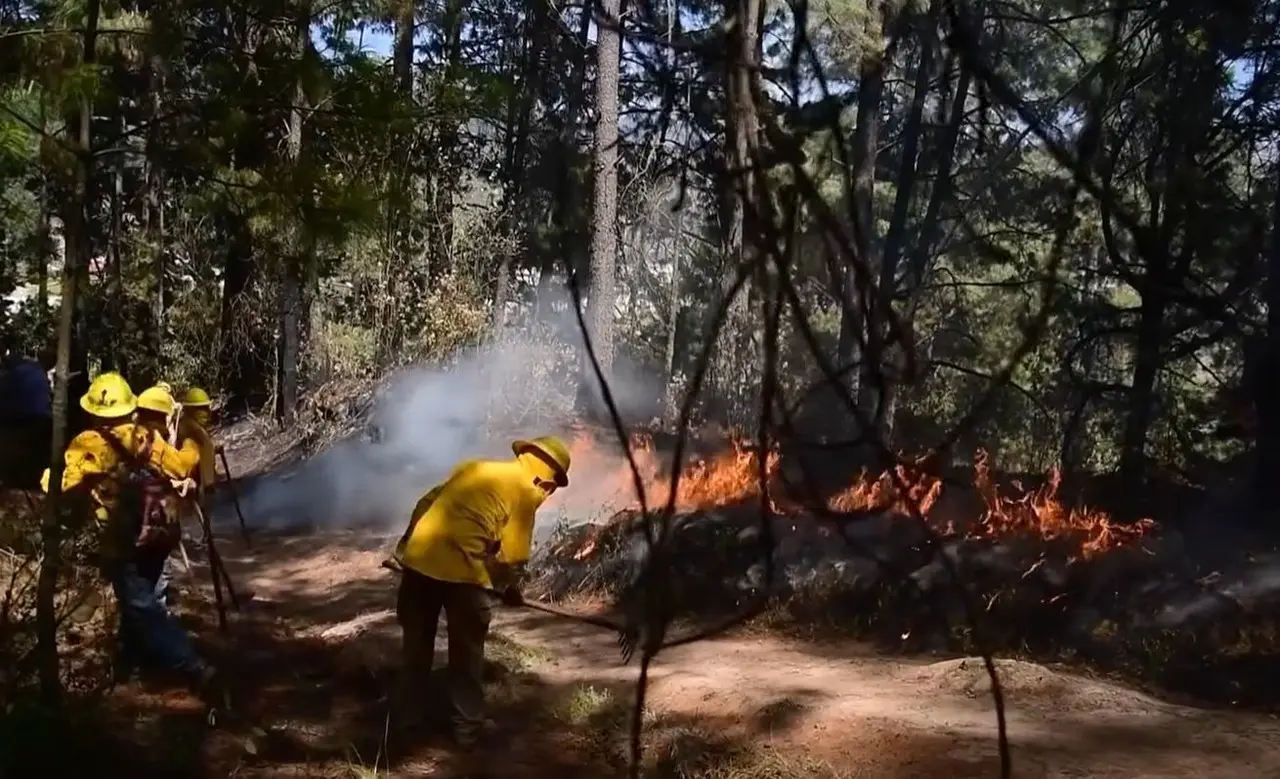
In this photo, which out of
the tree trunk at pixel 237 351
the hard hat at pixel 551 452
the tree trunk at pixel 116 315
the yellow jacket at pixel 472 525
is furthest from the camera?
the tree trunk at pixel 237 351

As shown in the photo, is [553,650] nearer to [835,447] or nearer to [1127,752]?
[1127,752]

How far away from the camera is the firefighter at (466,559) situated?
6.38m

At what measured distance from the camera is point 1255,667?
7977mm

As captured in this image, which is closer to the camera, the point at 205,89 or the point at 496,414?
the point at 205,89

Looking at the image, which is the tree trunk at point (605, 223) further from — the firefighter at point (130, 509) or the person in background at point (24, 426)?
the firefighter at point (130, 509)

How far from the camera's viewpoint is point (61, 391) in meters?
5.33

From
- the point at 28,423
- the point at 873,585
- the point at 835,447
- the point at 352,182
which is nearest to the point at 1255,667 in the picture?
the point at 873,585

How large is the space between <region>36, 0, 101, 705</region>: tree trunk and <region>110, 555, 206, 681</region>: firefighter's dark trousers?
4.59 ft

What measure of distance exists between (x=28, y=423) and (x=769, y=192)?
8343 mm

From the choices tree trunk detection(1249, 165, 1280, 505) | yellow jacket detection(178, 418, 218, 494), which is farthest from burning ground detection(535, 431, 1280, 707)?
yellow jacket detection(178, 418, 218, 494)

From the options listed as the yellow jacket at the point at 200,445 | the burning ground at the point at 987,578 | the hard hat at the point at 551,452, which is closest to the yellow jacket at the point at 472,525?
the hard hat at the point at 551,452

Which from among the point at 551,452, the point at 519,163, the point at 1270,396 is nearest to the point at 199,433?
the point at 551,452

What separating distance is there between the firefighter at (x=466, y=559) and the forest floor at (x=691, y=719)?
1.17 ft

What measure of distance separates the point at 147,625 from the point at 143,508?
72cm
